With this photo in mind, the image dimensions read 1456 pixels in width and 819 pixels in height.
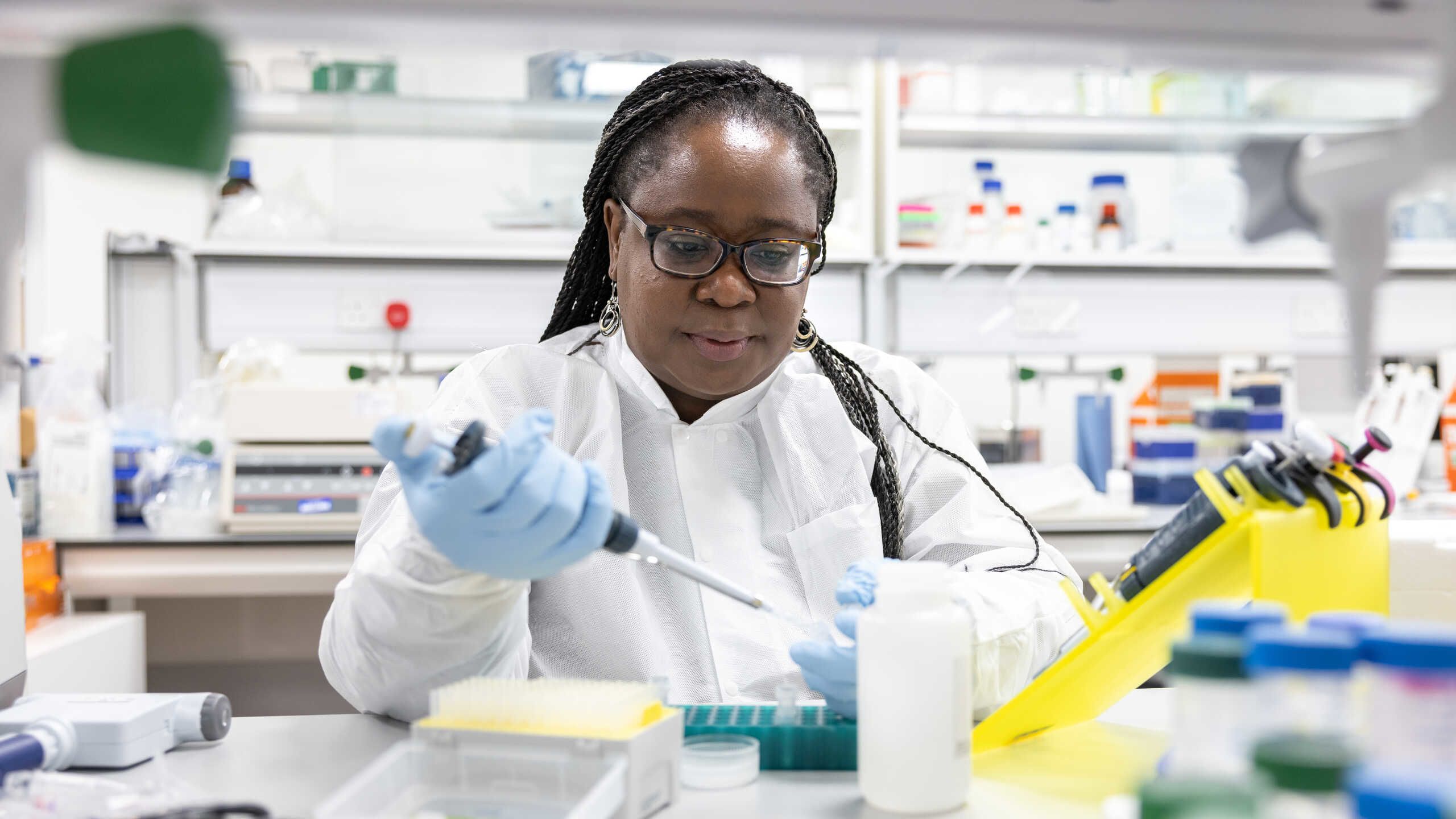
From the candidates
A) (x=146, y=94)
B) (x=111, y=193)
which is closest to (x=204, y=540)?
(x=111, y=193)

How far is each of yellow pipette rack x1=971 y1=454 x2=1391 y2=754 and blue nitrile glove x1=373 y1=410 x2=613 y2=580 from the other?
0.39 meters

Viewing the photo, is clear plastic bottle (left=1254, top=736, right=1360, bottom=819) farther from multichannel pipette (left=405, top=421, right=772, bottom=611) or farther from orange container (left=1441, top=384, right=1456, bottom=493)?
orange container (left=1441, top=384, right=1456, bottom=493)

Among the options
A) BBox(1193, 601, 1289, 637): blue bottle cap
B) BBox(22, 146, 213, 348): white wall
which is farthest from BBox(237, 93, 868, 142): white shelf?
BBox(1193, 601, 1289, 637): blue bottle cap

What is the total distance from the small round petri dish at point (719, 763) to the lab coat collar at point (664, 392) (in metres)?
0.54

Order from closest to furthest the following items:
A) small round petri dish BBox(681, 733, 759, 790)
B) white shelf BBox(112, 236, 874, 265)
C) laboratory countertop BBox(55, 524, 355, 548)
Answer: small round petri dish BBox(681, 733, 759, 790)
laboratory countertop BBox(55, 524, 355, 548)
white shelf BBox(112, 236, 874, 265)

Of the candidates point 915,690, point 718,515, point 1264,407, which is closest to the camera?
point 915,690

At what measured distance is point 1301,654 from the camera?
Answer: 1.50ft

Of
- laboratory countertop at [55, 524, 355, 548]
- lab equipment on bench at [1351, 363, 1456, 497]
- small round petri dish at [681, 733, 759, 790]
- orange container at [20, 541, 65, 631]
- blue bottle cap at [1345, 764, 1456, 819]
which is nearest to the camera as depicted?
blue bottle cap at [1345, 764, 1456, 819]

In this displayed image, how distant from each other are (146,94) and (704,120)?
31.1 inches

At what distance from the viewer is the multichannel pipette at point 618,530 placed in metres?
0.68

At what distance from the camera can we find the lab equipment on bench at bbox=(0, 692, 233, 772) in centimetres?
80

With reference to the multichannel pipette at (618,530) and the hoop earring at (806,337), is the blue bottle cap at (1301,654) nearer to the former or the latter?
the multichannel pipette at (618,530)

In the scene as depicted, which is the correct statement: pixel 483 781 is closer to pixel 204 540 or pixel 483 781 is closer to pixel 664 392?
pixel 664 392

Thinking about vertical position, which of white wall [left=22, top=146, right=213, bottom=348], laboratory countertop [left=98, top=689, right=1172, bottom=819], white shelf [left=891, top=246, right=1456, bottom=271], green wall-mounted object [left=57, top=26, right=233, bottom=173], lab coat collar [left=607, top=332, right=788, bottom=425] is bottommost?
laboratory countertop [left=98, top=689, right=1172, bottom=819]
